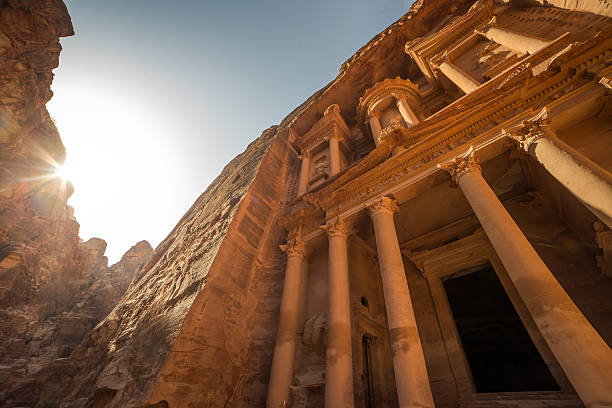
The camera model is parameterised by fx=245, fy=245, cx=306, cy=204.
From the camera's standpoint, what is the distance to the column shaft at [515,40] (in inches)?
270

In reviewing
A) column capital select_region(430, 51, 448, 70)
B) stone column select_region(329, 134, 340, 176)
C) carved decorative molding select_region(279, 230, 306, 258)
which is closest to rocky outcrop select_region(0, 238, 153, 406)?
carved decorative molding select_region(279, 230, 306, 258)

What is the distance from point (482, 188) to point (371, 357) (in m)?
5.36

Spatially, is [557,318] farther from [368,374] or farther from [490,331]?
[490,331]

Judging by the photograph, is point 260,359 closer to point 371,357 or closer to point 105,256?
point 371,357

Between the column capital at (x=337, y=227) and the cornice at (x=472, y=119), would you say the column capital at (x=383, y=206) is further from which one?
the column capital at (x=337, y=227)

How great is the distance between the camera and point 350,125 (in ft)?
53.0

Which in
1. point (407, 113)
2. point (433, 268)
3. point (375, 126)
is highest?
point (375, 126)

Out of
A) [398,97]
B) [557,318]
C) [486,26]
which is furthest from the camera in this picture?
[398,97]

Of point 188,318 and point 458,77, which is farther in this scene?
point 458,77

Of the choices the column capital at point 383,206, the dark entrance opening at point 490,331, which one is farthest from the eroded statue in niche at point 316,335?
the dark entrance opening at point 490,331

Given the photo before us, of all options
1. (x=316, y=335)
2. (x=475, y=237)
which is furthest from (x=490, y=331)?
(x=316, y=335)

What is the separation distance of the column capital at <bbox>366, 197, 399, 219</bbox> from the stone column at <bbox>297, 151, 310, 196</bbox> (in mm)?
5071

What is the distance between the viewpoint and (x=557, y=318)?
3.18 metres

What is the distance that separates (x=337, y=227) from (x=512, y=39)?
8.37 metres
